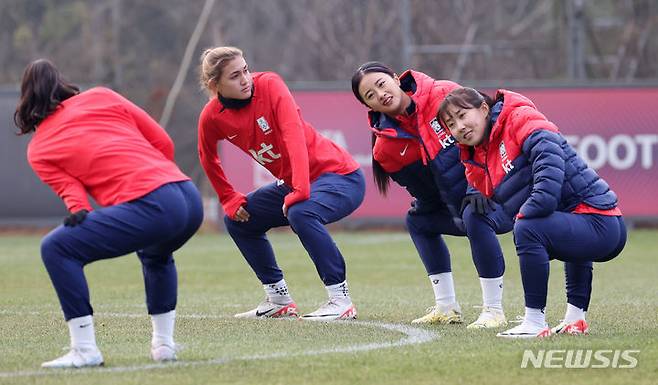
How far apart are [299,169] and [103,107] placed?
2083 mm

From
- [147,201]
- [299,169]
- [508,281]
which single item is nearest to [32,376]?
[147,201]

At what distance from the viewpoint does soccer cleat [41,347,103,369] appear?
20.0 feet

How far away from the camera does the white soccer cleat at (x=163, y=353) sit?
249 inches

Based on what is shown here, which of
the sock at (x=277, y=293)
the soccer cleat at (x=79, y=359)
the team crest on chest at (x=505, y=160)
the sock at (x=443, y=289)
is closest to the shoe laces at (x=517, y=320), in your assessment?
the sock at (x=443, y=289)

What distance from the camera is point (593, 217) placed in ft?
23.0

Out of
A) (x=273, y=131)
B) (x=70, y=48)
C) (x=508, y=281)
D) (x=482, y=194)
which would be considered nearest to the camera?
(x=482, y=194)

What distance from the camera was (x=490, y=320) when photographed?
25.5ft

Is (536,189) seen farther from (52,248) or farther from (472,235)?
(52,248)

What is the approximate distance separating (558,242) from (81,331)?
100 inches

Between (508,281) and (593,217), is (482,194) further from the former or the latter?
(508,281)

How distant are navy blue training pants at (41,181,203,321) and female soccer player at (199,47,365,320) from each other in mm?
1907

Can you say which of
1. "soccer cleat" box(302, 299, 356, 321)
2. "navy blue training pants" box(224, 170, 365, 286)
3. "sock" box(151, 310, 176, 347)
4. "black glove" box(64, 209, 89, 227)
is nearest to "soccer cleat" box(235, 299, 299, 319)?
"navy blue training pants" box(224, 170, 365, 286)

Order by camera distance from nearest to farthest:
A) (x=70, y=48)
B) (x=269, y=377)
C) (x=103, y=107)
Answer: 1. (x=269, y=377)
2. (x=103, y=107)
3. (x=70, y=48)

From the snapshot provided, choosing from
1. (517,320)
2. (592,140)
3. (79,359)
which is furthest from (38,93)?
(592,140)
